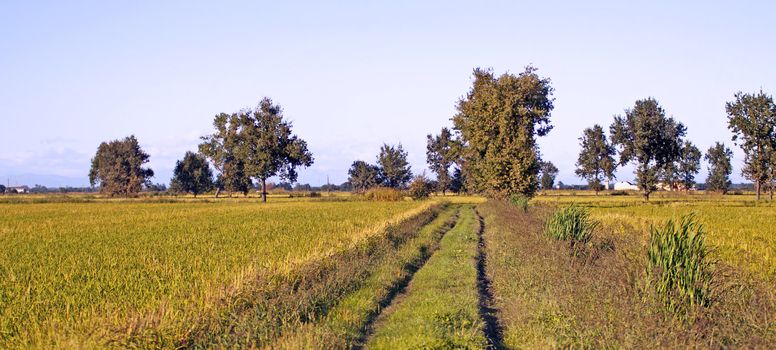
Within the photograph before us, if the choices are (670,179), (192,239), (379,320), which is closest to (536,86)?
(192,239)

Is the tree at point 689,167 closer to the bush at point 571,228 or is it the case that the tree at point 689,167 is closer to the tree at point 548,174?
the tree at point 548,174

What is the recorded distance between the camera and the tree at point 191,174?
139250mm

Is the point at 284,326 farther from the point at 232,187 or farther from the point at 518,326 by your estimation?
the point at 232,187

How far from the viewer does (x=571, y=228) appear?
1869cm

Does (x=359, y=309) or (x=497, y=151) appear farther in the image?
(x=497, y=151)

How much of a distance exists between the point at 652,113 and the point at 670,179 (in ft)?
188

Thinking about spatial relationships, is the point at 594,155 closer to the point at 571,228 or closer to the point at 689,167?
the point at 689,167

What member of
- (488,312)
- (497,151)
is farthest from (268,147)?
(488,312)

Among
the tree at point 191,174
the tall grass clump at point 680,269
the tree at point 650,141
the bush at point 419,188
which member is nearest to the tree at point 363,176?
the tree at point 191,174

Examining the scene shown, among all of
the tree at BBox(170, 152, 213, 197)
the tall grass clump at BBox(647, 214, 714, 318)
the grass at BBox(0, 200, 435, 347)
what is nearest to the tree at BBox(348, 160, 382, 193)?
the tree at BBox(170, 152, 213, 197)

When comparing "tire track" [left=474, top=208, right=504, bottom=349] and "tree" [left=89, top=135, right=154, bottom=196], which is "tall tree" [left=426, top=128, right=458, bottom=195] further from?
"tire track" [left=474, top=208, right=504, bottom=349]

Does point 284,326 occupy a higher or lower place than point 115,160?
lower

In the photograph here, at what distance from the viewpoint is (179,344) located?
828 centimetres

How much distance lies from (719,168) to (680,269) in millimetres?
145229
